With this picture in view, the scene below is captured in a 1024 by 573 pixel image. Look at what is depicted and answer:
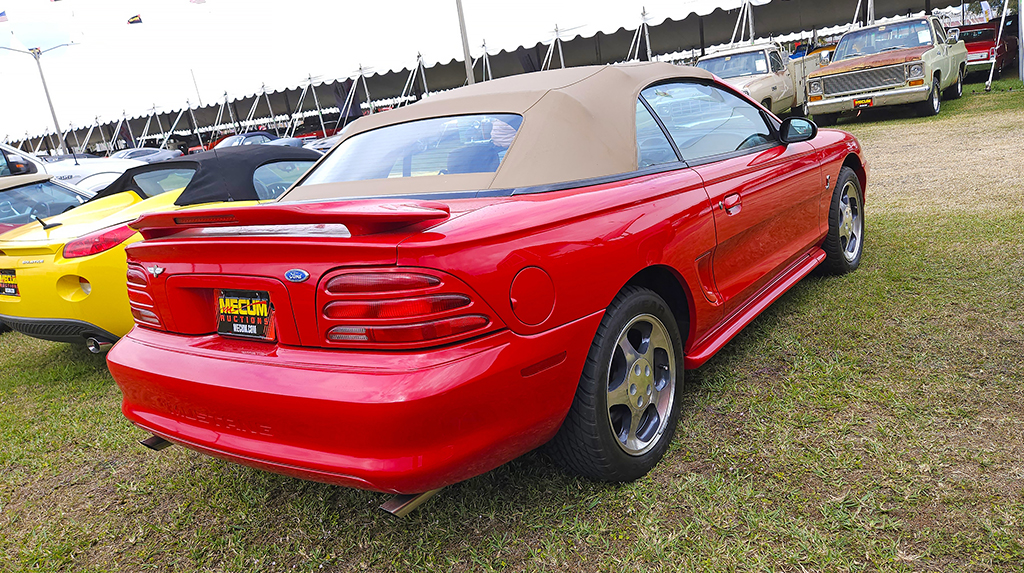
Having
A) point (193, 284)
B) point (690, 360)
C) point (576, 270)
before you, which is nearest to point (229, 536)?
point (193, 284)

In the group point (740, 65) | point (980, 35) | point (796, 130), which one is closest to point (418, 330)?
point (796, 130)

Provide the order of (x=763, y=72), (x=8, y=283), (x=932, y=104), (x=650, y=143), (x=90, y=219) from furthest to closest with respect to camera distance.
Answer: (x=763, y=72)
(x=932, y=104)
(x=90, y=219)
(x=8, y=283)
(x=650, y=143)

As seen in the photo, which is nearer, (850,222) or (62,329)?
(62,329)

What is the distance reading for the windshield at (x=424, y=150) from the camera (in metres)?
2.53

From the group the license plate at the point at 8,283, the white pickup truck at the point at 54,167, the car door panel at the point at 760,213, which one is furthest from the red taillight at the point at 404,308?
the white pickup truck at the point at 54,167

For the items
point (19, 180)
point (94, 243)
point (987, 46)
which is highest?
point (19, 180)

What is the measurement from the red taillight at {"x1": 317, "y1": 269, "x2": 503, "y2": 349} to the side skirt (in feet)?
4.03

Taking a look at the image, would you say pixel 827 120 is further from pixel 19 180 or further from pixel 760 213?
pixel 19 180

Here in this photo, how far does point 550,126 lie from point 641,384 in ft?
3.33

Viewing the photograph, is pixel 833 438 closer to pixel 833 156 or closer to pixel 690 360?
pixel 690 360

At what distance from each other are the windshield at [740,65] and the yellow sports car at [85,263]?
10.5m

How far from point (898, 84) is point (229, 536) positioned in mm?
13046

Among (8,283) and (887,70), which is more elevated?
(887,70)

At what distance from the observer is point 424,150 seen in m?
2.72
